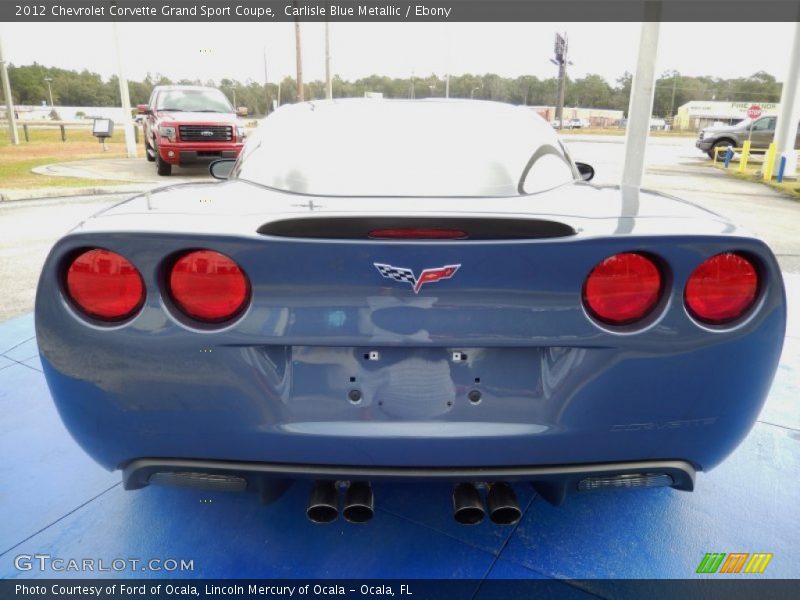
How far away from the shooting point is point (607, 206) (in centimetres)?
178

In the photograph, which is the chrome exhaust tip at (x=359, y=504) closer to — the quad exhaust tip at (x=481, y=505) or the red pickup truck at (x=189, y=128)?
the quad exhaust tip at (x=481, y=505)

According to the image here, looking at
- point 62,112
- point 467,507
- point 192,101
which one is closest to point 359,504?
point 467,507

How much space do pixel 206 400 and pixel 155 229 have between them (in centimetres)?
45

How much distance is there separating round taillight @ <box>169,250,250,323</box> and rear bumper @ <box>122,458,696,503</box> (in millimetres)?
412

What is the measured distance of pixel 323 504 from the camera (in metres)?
1.66

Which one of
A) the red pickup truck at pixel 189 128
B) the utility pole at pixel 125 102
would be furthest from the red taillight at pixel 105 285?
the utility pole at pixel 125 102

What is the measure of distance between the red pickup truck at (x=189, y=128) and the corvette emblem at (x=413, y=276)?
1276 centimetres

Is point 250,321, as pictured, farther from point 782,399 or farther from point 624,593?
point 782,399

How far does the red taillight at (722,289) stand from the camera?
1507 millimetres

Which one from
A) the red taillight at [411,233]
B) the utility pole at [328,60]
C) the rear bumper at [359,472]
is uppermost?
the utility pole at [328,60]

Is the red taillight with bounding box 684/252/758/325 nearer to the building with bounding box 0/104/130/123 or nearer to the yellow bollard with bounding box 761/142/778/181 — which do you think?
the yellow bollard with bounding box 761/142/778/181

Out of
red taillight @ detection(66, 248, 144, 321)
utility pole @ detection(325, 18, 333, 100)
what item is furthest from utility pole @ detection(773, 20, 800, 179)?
red taillight @ detection(66, 248, 144, 321)

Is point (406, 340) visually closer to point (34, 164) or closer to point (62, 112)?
point (34, 164)

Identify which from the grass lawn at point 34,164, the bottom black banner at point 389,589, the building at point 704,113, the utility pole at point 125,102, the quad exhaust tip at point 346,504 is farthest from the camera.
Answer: the building at point 704,113
